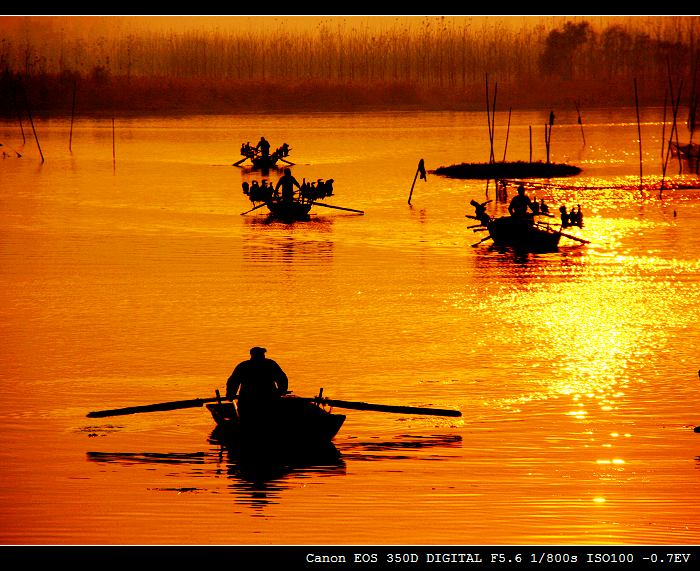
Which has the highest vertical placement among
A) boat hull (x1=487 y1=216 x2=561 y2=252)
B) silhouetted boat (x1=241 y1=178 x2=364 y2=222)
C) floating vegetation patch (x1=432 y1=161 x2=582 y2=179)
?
floating vegetation patch (x1=432 y1=161 x2=582 y2=179)

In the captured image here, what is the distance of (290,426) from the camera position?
15555 mm

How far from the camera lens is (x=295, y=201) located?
47781mm

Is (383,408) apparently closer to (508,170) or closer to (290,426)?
(290,426)

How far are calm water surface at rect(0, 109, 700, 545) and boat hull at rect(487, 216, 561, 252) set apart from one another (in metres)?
0.64

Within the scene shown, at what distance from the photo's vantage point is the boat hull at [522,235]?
37031 mm

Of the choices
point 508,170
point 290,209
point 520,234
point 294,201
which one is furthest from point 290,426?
point 508,170

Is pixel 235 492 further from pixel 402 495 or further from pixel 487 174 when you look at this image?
pixel 487 174

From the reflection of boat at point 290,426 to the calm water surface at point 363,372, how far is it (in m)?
0.30

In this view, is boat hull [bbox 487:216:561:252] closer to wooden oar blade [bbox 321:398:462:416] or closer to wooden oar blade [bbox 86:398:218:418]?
wooden oar blade [bbox 321:398:462:416]

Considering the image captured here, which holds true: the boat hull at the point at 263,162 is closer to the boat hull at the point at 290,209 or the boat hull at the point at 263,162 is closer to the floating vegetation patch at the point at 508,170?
the floating vegetation patch at the point at 508,170

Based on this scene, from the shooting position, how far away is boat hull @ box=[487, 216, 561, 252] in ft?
121

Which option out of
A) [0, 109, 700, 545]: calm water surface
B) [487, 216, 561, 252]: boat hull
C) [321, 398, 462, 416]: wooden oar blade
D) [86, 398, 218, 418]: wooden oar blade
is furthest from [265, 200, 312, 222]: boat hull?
[321, 398, 462, 416]: wooden oar blade

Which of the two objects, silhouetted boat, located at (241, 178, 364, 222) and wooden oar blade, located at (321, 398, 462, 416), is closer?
wooden oar blade, located at (321, 398, 462, 416)
